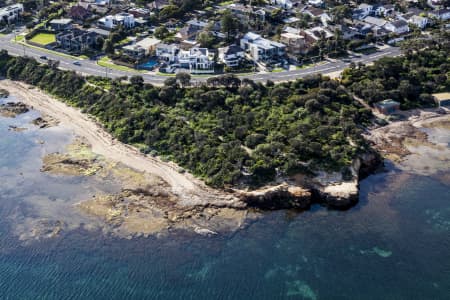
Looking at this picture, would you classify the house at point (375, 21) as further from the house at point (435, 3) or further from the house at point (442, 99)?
the house at point (442, 99)

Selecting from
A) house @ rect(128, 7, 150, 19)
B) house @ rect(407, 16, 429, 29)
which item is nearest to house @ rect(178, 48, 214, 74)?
house @ rect(128, 7, 150, 19)

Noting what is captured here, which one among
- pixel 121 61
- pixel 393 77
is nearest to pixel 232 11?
pixel 121 61

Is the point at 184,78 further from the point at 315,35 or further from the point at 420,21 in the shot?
the point at 420,21

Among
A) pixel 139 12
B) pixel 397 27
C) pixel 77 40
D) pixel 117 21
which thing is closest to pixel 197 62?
pixel 77 40

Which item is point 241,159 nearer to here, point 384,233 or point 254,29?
point 384,233

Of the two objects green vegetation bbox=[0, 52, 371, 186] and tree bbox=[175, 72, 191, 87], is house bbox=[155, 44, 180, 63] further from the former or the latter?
tree bbox=[175, 72, 191, 87]

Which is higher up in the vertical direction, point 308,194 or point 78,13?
point 78,13

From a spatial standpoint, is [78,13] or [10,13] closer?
[78,13]
